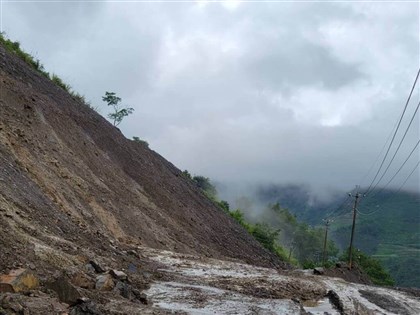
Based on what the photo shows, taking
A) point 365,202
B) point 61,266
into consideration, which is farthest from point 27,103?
point 365,202

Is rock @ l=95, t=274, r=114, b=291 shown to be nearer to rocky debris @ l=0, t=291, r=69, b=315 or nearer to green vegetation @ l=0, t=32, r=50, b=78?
rocky debris @ l=0, t=291, r=69, b=315

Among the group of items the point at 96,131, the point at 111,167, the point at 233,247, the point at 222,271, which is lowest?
the point at 222,271

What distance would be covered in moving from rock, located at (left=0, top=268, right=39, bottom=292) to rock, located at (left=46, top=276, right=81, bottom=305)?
318 millimetres

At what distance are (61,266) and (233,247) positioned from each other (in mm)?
20405

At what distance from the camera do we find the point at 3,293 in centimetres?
792

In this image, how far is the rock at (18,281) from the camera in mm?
8211

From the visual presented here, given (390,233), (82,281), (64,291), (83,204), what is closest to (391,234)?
(390,233)

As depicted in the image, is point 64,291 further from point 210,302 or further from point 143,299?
point 210,302

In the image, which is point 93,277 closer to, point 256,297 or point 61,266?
point 61,266

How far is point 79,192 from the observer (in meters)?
22.1

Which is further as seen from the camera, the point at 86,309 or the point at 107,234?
the point at 107,234

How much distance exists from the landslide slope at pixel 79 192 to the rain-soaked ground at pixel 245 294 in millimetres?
2542

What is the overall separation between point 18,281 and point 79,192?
546 inches

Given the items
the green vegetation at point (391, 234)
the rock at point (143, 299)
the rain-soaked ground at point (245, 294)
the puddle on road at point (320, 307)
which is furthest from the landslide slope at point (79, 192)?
the green vegetation at point (391, 234)
